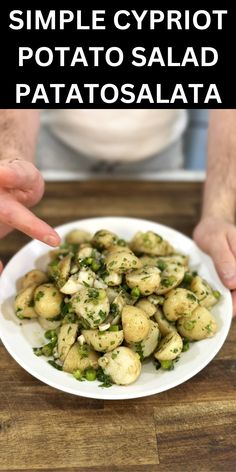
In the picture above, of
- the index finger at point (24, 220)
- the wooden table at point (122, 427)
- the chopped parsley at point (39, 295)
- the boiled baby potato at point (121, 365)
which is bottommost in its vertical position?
the wooden table at point (122, 427)

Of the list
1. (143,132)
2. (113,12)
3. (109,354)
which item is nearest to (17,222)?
(109,354)

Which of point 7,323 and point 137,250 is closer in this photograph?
point 7,323

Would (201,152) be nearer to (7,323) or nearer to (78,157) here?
(78,157)

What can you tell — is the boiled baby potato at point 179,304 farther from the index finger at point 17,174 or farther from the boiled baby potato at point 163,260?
the index finger at point 17,174

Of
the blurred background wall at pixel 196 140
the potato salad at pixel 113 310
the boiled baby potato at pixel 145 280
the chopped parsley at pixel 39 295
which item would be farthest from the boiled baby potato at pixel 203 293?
the blurred background wall at pixel 196 140

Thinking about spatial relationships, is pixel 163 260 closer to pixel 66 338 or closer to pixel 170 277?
pixel 170 277

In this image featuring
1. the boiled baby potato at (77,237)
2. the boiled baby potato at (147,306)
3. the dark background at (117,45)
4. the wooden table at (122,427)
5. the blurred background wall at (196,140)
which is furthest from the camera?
the blurred background wall at (196,140)

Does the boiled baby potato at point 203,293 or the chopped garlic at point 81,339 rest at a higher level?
the boiled baby potato at point 203,293
